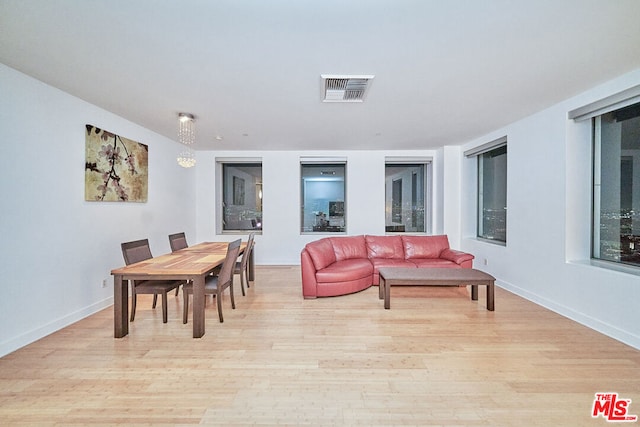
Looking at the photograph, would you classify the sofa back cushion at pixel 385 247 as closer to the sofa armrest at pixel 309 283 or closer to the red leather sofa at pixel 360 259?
the red leather sofa at pixel 360 259

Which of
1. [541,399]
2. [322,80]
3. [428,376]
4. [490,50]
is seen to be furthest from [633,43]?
[428,376]

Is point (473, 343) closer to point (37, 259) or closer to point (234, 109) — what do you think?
point (234, 109)

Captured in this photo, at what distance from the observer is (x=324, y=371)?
221 centimetres

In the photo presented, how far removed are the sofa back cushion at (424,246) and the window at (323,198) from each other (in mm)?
1694

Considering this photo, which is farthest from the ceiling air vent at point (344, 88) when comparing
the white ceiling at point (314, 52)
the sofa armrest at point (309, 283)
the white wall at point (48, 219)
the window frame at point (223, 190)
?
the window frame at point (223, 190)

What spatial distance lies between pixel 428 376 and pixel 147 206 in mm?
4526

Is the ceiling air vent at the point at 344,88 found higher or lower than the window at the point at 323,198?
higher

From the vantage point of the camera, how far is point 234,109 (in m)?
3.50

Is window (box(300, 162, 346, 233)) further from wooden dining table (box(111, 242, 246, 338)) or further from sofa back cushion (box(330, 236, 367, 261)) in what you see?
wooden dining table (box(111, 242, 246, 338))

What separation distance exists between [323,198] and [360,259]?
2.06 m

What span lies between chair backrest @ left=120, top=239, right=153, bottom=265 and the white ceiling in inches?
67.0

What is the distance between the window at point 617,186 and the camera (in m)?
2.80

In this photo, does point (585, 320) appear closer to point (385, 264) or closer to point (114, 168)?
point (385, 264)

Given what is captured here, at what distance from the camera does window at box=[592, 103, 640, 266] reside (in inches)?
110
